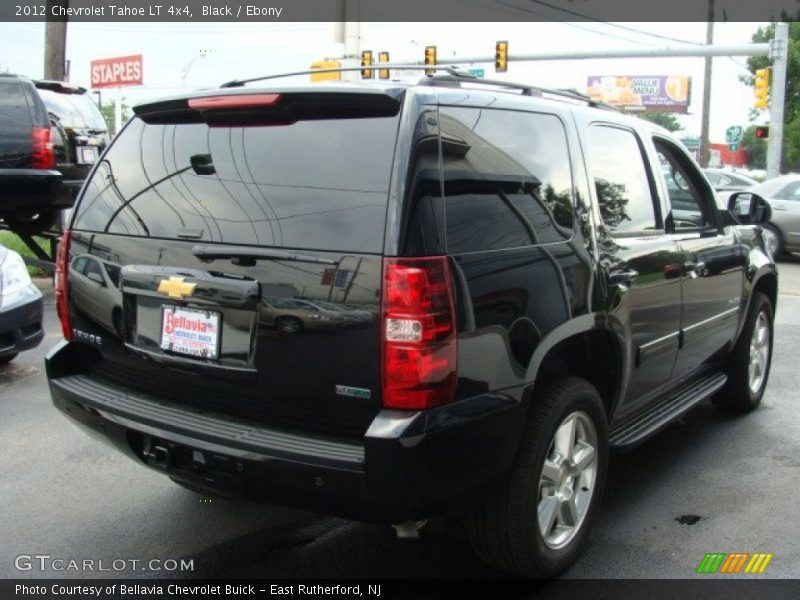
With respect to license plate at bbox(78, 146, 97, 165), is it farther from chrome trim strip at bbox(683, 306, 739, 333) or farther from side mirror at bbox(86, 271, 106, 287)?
chrome trim strip at bbox(683, 306, 739, 333)

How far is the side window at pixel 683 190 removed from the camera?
15.4ft

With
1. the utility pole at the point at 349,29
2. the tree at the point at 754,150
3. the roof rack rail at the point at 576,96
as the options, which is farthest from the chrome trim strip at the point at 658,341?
the tree at the point at 754,150

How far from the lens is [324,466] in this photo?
8.90 ft

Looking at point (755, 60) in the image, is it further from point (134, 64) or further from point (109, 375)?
point (109, 375)

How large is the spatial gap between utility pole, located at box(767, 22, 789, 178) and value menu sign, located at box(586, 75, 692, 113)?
207 feet

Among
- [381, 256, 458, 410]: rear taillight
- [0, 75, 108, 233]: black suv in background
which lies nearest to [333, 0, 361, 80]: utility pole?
[0, 75, 108, 233]: black suv in background

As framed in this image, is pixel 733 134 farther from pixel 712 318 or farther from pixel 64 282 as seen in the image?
pixel 64 282

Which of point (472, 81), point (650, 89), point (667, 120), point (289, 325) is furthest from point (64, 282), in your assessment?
point (667, 120)

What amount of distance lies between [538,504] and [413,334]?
0.99 meters

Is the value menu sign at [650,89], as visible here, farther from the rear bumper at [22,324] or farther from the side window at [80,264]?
the side window at [80,264]
